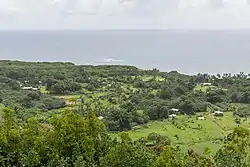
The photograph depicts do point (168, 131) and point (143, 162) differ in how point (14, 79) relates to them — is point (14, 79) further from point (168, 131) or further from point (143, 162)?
point (143, 162)

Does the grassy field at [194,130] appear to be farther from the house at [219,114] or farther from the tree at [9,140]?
the tree at [9,140]

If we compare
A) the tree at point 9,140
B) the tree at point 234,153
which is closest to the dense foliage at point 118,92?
the tree at point 9,140

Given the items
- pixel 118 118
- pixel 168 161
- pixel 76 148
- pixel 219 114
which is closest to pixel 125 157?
pixel 168 161

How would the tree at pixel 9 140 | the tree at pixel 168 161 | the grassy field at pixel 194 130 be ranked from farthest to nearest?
the grassy field at pixel 194 130
the tree at pixel 9 140
the tree at pixel 168 161

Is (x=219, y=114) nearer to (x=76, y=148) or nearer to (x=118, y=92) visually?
(x=118, y=92)

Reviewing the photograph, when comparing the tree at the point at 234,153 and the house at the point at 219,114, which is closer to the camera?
the tree at the point at 234,153

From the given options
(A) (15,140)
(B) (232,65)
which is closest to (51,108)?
(A) (15,140)
